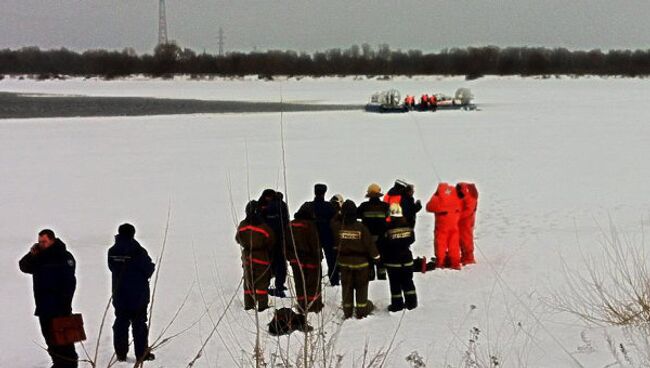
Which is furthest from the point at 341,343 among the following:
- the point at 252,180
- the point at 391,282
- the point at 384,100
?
the point at 384,100

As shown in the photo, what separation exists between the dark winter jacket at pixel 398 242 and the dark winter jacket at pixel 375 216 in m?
0.73

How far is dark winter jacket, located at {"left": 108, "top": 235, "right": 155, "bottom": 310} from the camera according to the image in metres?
5.86

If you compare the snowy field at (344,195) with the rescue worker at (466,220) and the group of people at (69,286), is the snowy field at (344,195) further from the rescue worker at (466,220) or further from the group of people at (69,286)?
the group of people at (69,286)

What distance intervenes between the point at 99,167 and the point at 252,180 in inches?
202

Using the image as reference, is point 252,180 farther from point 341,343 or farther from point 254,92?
point 254,92

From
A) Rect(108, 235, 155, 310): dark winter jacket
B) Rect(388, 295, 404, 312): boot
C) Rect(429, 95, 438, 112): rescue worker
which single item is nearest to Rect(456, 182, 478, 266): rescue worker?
Rect(388, 295, 404, 312): boot

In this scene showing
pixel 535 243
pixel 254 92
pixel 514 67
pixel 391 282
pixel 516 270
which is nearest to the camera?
pixel 391 282

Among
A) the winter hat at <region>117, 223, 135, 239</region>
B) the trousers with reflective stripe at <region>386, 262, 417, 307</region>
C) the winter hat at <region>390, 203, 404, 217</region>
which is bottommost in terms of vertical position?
the trousers with reflective stripe at <region>386, 262, 417, 307</region>

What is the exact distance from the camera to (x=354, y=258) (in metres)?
6.89

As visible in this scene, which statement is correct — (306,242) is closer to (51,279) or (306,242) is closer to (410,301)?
(410,301)

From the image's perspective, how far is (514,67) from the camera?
93438 millimetres

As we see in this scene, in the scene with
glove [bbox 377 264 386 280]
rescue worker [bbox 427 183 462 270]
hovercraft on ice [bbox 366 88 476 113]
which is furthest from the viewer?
hovercraft on ice [bbox 366 88 476 113]

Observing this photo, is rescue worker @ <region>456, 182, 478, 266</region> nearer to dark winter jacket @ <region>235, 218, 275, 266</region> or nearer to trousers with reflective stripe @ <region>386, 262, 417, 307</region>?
trousers with reflective stripe @ <region>386, 262, 417, 307</region>

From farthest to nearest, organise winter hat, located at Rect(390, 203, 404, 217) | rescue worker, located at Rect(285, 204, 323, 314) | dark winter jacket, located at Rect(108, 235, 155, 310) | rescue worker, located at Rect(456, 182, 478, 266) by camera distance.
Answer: rescue worker, located at Rect(456, 182, 478, 266)
winter hat, located at Rect(390, 203, 404, 217)
rescue worker, located at Rect(285, 204, 323, 314)
dark winter jacket, located at Rect(108, 235, 155, 310)
